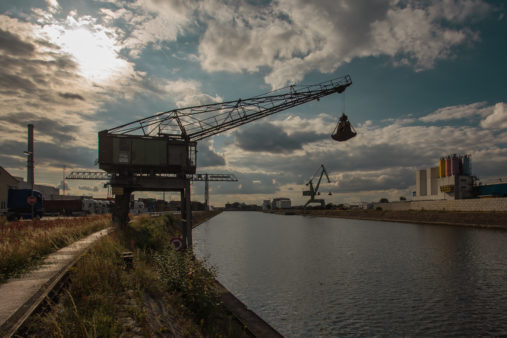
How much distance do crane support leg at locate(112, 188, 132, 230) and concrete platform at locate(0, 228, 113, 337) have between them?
1455 centimetres

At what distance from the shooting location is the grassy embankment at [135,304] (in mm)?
6219

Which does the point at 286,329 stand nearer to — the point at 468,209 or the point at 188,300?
the point at 188,300

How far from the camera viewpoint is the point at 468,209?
215 feet

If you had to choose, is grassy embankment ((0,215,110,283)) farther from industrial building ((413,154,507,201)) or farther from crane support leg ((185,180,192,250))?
industrial building ((413,154,507,201))

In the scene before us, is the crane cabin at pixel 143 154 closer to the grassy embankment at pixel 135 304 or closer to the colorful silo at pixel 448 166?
the grassy embankment at pixel 135 304

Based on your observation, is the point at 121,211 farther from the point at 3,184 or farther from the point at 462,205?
the point at 462,205

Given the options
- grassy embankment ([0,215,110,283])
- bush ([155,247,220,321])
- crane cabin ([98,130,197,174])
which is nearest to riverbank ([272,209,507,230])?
crane cabin ([98,130,197,174])

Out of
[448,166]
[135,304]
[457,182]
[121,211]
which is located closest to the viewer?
[135,304]

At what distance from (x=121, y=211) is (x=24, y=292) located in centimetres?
1904

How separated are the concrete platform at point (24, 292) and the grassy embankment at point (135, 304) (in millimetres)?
326

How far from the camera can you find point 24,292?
7883 mm

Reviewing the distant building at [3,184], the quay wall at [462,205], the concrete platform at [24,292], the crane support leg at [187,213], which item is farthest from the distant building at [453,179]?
the distant building at [3,184]

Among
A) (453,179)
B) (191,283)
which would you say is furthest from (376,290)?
(453,179)

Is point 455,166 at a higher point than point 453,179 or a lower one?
higher
